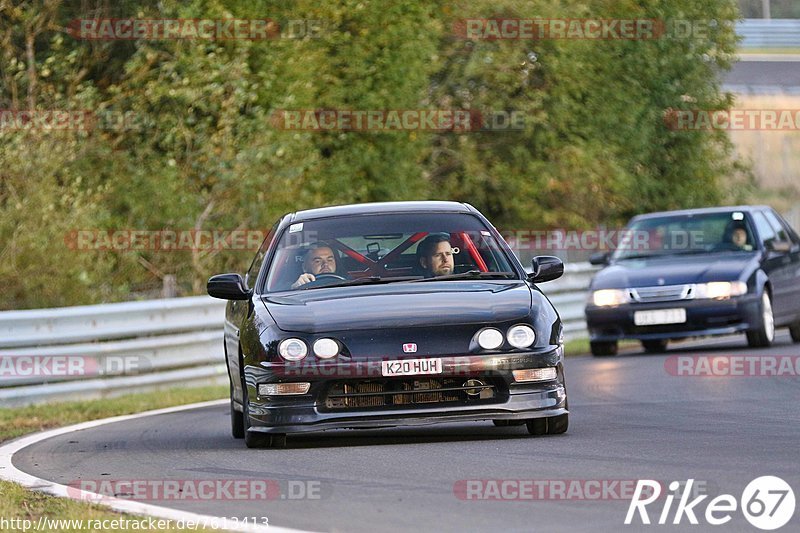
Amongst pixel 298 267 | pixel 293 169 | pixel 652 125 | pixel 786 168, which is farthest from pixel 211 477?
pixel 786 168

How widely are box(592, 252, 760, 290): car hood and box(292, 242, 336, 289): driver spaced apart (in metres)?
8.09

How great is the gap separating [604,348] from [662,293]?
115 cm

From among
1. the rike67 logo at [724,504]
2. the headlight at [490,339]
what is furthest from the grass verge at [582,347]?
the rike67 logo at [724,504]

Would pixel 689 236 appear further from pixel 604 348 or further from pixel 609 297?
pixel 604 348

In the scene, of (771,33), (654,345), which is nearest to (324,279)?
(654,345)

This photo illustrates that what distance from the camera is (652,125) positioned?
33219mm

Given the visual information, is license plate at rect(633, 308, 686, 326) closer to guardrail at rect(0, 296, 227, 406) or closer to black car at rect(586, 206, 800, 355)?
black car at rect(586, 206, 800, 355)

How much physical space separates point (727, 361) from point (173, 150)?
11.0 meters

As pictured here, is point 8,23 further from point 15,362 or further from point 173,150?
point 15,362

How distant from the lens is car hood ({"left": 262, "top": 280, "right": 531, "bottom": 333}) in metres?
9.99

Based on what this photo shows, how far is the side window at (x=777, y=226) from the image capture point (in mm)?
20219

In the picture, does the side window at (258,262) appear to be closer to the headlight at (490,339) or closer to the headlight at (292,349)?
the headlight at (292,349)

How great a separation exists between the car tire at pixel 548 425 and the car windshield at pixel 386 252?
3.54 feet

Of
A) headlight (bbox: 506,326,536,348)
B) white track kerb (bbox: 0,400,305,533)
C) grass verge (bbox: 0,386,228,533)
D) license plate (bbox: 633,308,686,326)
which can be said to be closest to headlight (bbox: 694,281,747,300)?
license plate (bbox: 633,308,686,326)
